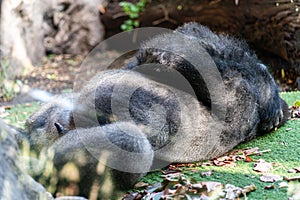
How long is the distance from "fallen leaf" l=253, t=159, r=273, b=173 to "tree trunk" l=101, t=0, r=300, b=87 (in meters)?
3.01

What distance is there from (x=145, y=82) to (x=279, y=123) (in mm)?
1198

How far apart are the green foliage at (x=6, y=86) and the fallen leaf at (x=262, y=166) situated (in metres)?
4.48

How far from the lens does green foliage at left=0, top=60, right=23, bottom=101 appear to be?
662cm

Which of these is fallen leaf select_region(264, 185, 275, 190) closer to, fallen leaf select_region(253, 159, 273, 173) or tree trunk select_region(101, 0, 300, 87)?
fallen leaf select_region(253, 159, 273, 173)

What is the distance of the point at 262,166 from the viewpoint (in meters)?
2.90

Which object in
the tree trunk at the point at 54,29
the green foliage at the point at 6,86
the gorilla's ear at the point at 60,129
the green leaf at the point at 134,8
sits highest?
the green leaf at the point at 134,8

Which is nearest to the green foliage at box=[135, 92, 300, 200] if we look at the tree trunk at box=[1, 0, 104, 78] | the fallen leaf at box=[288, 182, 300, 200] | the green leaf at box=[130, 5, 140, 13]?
the fallen leaf at box=[288, 182, 300, 200]

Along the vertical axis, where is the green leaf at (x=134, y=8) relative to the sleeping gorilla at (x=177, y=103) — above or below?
above

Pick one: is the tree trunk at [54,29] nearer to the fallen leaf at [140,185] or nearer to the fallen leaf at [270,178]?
the fallen leaf at [140,185]

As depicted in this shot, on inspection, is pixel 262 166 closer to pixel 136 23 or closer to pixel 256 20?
pixel 256 20

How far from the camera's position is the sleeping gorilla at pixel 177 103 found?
294 cm

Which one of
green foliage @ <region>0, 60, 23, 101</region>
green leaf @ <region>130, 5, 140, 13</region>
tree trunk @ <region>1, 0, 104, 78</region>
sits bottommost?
green foliage @ <region>0, 60, 23, 101</region>

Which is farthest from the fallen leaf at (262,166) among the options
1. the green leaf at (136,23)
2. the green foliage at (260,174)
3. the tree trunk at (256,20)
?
the green leaf at (136,23)

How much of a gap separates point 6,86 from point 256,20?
11.9 ft
